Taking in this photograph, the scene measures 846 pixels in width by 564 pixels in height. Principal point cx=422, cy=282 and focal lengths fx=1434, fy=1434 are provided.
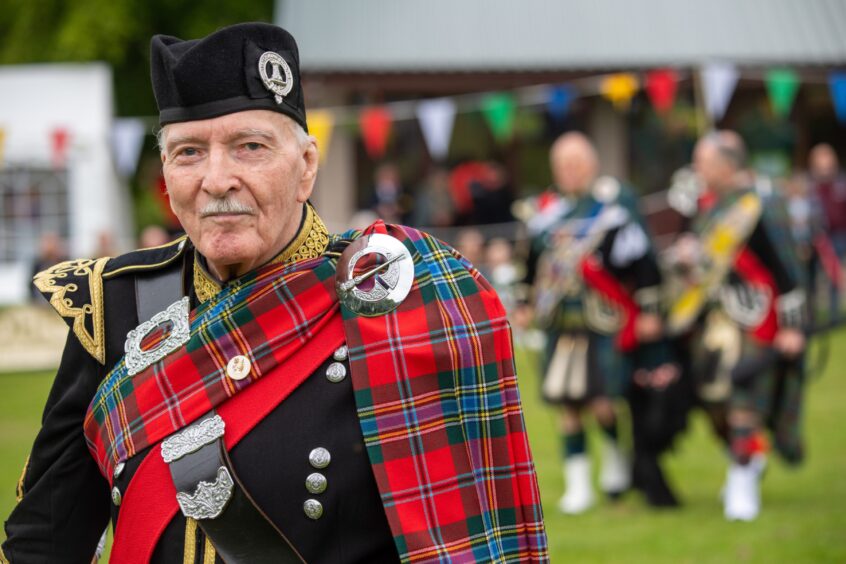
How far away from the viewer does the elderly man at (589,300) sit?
28.2 ft

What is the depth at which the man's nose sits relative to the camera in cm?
269

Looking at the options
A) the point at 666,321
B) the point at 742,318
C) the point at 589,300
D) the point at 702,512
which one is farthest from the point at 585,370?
the point at 702,512

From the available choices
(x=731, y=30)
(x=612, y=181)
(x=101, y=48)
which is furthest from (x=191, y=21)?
(x=612, y=181)

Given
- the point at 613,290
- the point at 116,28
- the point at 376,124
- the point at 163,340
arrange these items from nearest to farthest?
the point at 163,340 < the point at 613,290 < the point at 376,124 < the point at 116,28

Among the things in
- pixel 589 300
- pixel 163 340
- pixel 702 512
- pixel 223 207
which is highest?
pixel 223 207

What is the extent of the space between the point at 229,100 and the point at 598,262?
6.08 m

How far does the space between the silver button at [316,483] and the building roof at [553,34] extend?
17.5m

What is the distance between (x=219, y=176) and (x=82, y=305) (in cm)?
44

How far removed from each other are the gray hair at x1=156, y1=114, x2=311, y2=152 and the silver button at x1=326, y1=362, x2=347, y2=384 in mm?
448

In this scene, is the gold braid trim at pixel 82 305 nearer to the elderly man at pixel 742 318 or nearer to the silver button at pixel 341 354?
the silver button at pixel 341 354

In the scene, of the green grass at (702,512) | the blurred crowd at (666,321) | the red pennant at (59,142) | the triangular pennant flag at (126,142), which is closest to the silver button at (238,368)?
the green grass at (702,512)

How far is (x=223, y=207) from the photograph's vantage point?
2719 millimetres

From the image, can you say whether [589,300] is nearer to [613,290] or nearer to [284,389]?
[613,290]

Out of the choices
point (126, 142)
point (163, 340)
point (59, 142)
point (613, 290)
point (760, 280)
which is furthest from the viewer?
point (59, 142)
